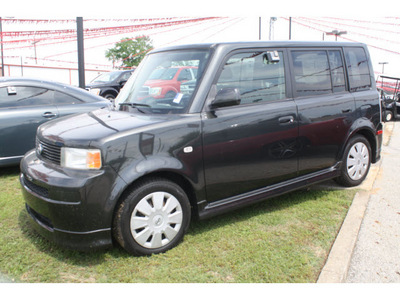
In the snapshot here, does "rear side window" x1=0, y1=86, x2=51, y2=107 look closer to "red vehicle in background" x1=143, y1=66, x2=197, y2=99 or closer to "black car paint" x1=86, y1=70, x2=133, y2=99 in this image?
"red vehicle in background" x1=143, y1=66, x2=197, y2=99

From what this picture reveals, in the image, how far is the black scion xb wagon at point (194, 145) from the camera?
2930 mm

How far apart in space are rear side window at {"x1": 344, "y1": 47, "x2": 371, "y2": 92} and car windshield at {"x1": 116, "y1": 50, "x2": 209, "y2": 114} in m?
2.28

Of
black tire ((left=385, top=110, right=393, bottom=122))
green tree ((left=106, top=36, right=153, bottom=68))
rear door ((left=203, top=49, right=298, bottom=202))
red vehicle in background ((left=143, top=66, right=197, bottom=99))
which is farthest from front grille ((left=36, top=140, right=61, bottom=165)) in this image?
green tree ((left=106, top=36, right=153, bottom=68))

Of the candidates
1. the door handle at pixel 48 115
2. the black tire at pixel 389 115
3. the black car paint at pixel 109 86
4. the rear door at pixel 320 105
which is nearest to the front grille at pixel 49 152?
the door handle at pixel 48 115

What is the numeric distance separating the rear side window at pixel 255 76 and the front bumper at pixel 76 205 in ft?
4.93

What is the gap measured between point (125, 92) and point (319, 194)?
282cm

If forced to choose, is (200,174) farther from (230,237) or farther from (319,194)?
(319,194)

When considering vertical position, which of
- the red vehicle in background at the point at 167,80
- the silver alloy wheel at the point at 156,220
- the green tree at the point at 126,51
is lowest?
the silver alloy wheel at the point at 156,220

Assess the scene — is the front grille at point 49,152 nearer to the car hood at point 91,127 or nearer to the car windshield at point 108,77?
the car hood at point 91,127

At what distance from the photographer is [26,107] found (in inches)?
213

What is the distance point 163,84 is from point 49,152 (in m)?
1.31

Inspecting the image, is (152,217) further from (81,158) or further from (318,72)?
(318,72)

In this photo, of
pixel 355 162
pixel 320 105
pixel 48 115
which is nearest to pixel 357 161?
pixel 355 162

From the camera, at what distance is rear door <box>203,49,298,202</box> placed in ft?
11.4
